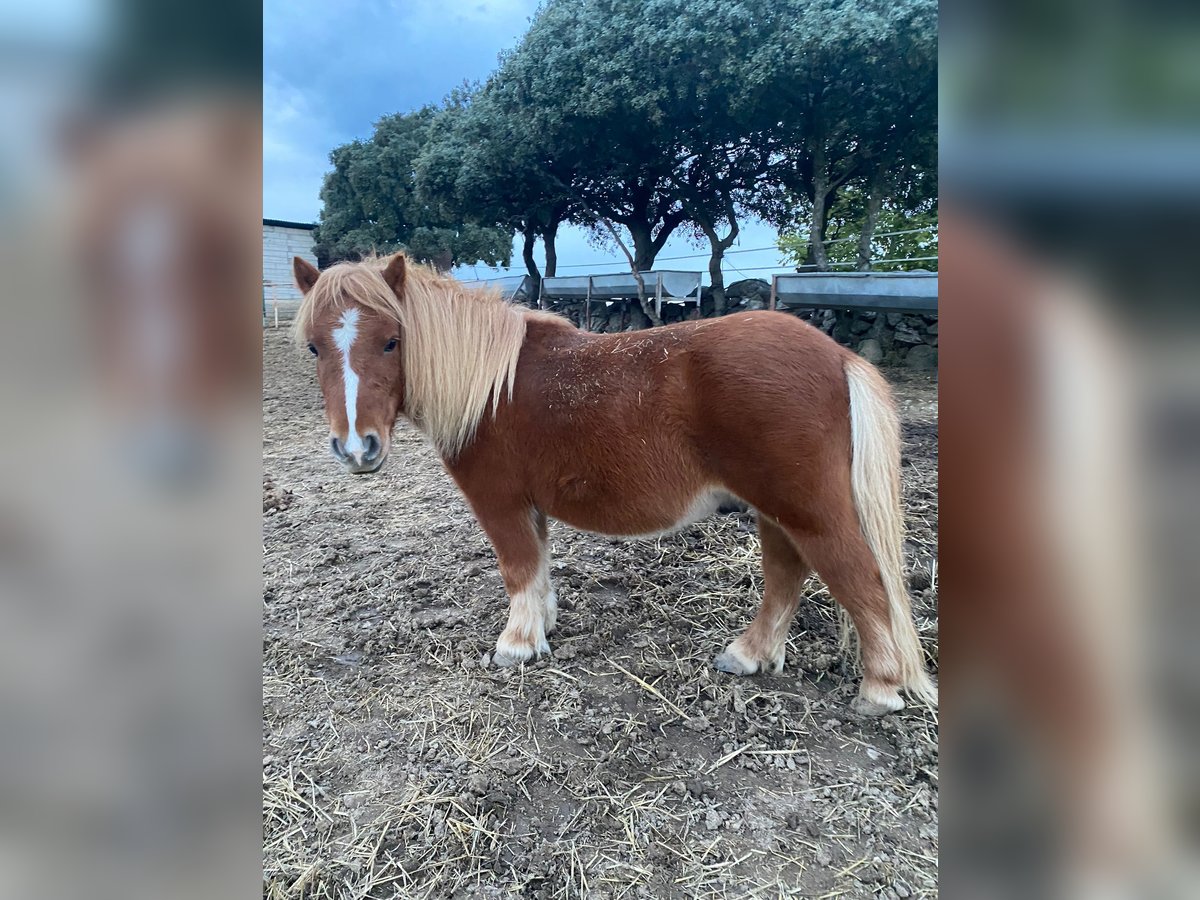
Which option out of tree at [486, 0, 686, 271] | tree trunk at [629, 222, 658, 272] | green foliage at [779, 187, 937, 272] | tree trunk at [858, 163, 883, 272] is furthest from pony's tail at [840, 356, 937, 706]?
tree trunk at [629, 222, 658, 272]

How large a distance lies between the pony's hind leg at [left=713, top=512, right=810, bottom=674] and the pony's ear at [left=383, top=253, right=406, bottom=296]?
182cm

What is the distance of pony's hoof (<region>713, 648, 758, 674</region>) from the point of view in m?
2.39

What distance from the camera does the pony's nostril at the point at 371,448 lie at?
2.14m

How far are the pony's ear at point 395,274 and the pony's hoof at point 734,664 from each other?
2.09 meters

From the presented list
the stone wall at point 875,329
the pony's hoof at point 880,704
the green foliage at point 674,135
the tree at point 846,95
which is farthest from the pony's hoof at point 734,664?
the tree at point 846,95

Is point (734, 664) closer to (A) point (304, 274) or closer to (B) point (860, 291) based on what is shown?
(A) point (304, 274)

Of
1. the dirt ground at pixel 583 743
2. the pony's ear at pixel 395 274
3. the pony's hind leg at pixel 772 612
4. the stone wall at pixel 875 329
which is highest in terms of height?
the stone wall at pixel 875 329

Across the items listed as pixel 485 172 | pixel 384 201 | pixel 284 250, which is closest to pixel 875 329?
pixel 485 172

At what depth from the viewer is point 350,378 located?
7.07ft

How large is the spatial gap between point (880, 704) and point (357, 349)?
7.84 feet

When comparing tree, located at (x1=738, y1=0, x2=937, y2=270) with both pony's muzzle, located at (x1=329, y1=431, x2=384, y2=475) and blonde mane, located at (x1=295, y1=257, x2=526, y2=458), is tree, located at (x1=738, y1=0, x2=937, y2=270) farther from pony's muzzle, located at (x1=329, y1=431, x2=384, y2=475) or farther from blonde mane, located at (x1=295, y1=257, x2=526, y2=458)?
pony's muzzle, located at (x1=329, y1=431, x2=384, y2=475)

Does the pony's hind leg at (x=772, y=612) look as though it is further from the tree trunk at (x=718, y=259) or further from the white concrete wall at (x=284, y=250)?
the white concrete wall at (x=284, y=250)
